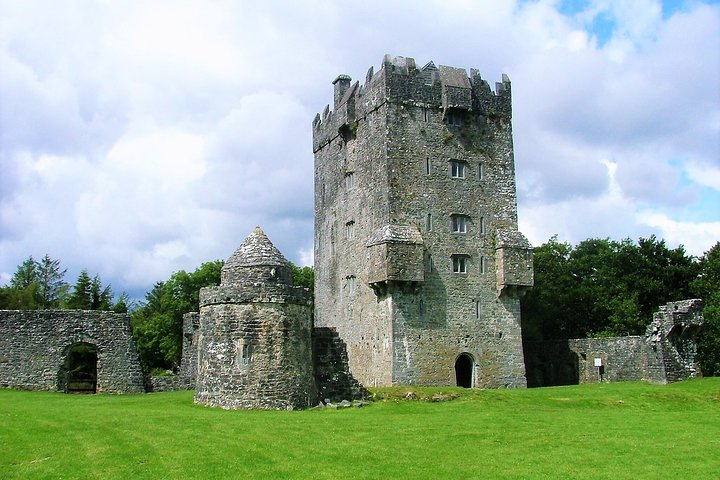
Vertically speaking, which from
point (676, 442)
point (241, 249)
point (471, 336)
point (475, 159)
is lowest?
point (676, 442)

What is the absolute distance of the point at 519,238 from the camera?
144ft

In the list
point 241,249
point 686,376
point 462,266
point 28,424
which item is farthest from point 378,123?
point 28,424

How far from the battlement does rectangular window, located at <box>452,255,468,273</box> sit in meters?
7.71

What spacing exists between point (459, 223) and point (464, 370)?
782 centimetres

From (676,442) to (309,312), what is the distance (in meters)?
13.4

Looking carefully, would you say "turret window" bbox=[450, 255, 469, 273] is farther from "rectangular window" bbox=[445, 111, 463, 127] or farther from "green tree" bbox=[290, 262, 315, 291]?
"green tree" bbox=[290, 262, 315, 291]

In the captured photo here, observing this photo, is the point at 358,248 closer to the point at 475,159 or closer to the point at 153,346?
the point at 475,159

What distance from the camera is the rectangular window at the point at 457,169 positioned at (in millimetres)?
43844

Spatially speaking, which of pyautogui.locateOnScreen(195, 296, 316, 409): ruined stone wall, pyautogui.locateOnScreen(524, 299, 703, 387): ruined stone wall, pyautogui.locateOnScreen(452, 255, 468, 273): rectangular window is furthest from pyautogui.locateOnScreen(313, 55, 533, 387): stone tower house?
pyautogui.locateOnScreen(195, 296, 316, 409): ruined stone wall

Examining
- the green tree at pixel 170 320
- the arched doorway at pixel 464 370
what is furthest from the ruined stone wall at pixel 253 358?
the green tree at pixel 170 320

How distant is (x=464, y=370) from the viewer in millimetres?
43531

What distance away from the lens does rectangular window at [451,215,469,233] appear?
43.4 m

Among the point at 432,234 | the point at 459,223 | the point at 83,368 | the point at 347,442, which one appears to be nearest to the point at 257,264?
the point at 347,442

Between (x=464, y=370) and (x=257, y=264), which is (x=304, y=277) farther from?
(x=257, y=264)
